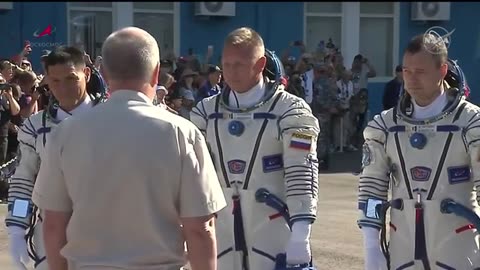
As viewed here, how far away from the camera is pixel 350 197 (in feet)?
41.4

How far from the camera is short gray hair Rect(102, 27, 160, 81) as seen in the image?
3299mm

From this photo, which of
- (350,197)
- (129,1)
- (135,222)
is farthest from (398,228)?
(129,1)

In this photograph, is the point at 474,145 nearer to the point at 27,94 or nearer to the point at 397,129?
the point at 397,129

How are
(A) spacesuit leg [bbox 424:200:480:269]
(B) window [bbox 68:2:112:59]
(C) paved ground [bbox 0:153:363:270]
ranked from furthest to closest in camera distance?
(B) window [bbox 68:2:112:59]
(C) paved ground [bbox 0:153:363:270]
(A) spacesuit leg [bbox 424:200:480:269]

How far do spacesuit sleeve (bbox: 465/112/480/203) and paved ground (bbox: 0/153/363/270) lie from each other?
4054mm

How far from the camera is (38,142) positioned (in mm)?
4875

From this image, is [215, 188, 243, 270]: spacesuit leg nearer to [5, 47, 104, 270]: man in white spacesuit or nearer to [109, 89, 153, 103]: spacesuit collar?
[5, 47, 104, 270]: man in white spacesuit

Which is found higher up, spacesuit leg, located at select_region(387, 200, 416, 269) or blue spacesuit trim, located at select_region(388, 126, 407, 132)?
blue spacesuit trim, located at select_region(388, 126, 407, 132)

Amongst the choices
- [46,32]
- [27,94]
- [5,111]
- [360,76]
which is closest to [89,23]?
[46,32]

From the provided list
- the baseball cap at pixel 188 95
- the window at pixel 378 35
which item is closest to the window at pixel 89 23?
the baseball cap at pixel 188 95

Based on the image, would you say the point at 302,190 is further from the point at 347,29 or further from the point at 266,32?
the point at 347,29

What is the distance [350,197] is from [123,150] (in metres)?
9.55

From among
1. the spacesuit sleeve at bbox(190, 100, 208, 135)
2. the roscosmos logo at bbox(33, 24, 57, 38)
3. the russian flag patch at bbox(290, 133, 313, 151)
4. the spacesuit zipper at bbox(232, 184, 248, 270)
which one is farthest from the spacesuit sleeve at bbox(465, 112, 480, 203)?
the roscosmos logo at bbox(33, 24, 57, 38)

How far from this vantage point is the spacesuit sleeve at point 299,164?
15.9 feet
